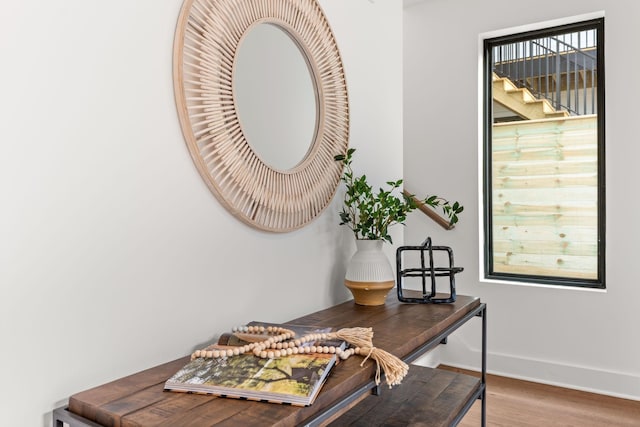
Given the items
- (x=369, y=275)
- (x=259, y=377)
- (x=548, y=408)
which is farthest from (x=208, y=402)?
(x=548, y=408)

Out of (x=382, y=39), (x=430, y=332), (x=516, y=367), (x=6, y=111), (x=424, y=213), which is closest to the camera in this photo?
(x=6, y=111)

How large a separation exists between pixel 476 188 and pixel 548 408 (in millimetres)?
1294

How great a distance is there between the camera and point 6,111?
2.61 ft

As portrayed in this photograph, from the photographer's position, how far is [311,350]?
988 mm

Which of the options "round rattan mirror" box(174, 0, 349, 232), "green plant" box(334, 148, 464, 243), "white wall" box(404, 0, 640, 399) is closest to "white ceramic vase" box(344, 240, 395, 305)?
"green plant" box(334, 148, 464, 243)

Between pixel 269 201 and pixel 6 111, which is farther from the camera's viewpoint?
pixel 269 201

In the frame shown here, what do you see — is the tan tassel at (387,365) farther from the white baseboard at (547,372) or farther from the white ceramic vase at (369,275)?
the white baseboard at (547,372)

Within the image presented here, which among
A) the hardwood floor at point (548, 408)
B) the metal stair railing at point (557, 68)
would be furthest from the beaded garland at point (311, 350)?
the metal stair railing at point (557, 68)

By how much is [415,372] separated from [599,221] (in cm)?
166

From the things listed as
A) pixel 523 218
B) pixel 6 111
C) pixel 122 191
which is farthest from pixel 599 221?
pixel 6 111

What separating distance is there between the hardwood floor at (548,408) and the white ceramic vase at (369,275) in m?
1.14

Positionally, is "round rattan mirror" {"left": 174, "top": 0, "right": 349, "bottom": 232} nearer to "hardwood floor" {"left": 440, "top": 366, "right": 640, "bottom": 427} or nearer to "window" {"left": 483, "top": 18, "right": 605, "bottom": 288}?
"hardwood floor" {"left": 440, "top": 366, "right": 640, "bottom": 427}

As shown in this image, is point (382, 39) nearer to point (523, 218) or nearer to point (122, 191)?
point (122, 191)

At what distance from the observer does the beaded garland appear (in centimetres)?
98
